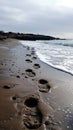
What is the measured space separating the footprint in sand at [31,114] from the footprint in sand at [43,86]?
2.63 feet

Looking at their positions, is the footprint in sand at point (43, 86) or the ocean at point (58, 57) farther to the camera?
the ocean at point (58, 57)

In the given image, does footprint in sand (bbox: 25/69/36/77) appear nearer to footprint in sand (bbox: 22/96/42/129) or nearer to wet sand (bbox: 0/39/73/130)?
wet sand (bbox: 0/39/73/130)

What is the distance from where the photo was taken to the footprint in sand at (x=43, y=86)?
5591 mm

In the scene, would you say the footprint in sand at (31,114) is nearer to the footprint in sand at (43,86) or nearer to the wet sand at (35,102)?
the wet sand at (35,102)

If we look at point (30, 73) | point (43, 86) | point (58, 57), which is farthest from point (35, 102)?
point (58, 57)

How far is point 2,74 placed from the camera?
6973mm

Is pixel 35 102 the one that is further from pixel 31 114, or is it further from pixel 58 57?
pixel 58 57

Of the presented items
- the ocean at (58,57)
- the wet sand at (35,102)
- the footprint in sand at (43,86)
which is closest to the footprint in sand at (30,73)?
the wet sand at (35,102)

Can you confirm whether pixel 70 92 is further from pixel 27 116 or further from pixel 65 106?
pixel 27 116

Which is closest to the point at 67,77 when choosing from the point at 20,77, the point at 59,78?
the point at 59,78

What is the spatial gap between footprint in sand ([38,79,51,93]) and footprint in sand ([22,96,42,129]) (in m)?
0.80

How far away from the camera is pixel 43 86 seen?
607 cm

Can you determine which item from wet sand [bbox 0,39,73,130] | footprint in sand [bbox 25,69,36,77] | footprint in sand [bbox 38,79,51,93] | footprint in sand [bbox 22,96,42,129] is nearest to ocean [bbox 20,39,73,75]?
footprint in sand [bbox 25,69,36,77]

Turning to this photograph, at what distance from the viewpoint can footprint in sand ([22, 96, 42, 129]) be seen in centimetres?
373
